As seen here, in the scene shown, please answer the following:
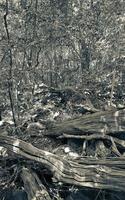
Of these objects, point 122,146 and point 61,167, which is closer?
point 61,167

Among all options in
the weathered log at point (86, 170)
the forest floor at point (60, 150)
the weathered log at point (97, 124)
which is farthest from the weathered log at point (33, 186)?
the weathered log at point (97, 124)

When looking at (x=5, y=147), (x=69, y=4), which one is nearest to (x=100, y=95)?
(x=5, y=147)

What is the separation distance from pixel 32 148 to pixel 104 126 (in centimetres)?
120

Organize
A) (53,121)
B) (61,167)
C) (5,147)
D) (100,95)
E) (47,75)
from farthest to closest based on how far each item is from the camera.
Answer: (47,75), (100,95), (53,121), (5,147), (61,167)

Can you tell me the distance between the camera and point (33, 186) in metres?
5.53

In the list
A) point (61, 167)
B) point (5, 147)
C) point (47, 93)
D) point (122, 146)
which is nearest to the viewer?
point (61, 167)

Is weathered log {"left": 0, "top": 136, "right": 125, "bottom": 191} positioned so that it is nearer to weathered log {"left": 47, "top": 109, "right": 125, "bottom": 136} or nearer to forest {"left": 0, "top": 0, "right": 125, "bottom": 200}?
forest {"left": 0, "top": 0, "right": 125, "bottom": 200}

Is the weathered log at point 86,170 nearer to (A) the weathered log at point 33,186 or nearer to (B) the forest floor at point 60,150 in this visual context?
(B) the forest floor at point 60,150

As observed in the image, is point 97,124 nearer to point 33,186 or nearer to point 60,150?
point 60,150

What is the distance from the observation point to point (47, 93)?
9.69m

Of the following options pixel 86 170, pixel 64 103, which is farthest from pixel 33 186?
pixel 64 103

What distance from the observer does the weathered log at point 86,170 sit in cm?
506

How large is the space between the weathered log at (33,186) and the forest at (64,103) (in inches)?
0.6

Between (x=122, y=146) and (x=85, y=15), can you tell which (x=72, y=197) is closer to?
(x=122, y=146)
